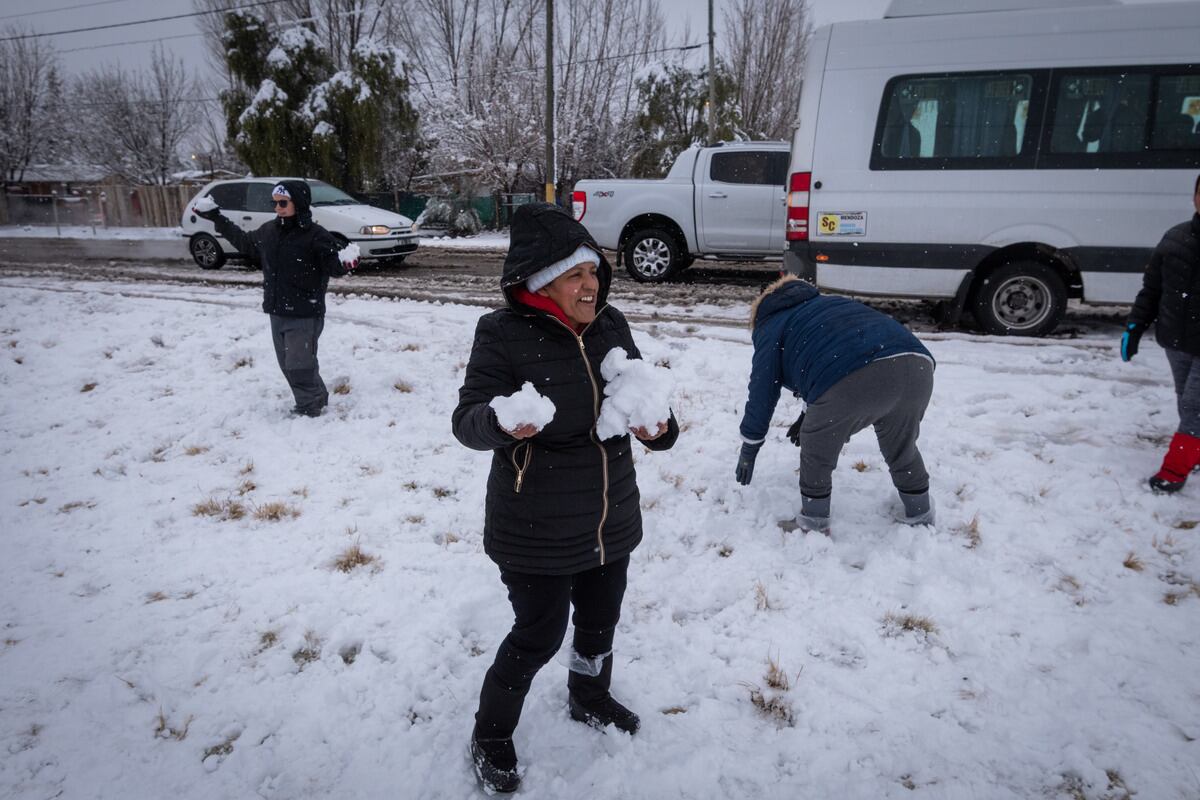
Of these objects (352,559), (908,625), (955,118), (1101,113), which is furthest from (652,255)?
(908,625)

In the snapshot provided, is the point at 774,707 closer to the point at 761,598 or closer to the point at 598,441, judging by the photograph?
the point at 761,598

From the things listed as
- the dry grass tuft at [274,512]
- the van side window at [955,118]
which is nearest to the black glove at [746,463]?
the dry grass tuft at [274,512]

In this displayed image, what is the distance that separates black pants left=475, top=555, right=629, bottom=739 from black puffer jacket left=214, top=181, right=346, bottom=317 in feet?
12.0

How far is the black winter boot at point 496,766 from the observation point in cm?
204

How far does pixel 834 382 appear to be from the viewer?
288 centimetres

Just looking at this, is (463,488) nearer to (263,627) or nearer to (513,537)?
(263,627)

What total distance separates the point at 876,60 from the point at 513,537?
638 centimetres

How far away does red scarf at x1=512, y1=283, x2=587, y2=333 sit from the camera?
1.88 metres

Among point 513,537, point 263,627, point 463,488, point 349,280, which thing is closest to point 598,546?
point 513,537

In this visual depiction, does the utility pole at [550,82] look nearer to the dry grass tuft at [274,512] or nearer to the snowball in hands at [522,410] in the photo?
the dry grass tuft at [274,512]

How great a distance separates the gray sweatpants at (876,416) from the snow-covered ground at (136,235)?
46.0 ft

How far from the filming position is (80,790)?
210cm

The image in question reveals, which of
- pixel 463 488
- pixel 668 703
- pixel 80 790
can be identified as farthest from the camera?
pixel 463 488

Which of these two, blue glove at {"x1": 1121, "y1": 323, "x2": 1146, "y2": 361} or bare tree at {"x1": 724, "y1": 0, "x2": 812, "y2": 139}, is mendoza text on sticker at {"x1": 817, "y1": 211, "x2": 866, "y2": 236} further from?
bare tree at {"x1": 724, "y1": 0, "x2": 812, "y2": 139}
